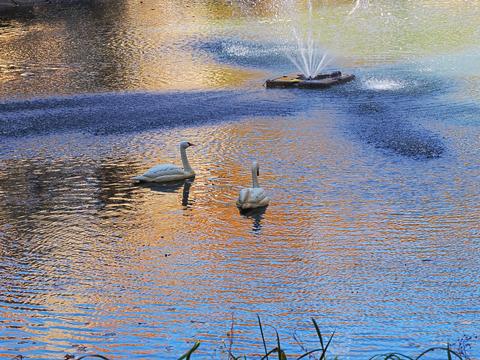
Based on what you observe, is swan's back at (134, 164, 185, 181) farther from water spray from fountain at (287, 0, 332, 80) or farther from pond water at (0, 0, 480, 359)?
water spray from fountain at (287, 0, 332, 80)

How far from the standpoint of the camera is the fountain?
13.6 meters

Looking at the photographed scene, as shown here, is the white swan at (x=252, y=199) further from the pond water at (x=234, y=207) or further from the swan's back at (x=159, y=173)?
the swan's back at (x=159, y=173)

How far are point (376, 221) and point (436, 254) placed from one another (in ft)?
2.84

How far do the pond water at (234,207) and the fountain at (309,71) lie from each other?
11.6 inches

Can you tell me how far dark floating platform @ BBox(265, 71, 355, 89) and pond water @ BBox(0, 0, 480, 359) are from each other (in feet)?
0.90

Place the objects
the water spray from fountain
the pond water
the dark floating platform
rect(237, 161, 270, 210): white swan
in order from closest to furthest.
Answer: the pond water
rect(237, 161, 270, 210): white swan
the dark floating platform
the water spray from fountain

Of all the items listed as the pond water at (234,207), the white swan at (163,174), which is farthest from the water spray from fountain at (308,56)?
the white swan at (163,174)

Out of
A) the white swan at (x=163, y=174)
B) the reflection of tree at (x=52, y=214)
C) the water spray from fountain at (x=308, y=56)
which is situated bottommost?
the reflection of tree at (x=52, y=214)

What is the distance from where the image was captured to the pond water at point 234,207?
5945 millimetres

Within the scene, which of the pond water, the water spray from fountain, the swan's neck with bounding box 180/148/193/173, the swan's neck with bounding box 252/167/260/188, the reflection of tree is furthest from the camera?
the water spray from fountain

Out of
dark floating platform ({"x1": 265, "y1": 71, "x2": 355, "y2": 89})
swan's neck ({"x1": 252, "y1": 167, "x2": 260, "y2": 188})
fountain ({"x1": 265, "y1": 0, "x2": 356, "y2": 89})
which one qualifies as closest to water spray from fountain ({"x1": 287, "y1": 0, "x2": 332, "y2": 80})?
fountain ({"x1": 265, "y1": 0, "x2": 356, "y2": 89})

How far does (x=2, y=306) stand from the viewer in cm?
640

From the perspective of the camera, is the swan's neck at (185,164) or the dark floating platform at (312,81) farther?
the dark floating platform at (312,81)

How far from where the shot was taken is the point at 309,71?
47.8ft
